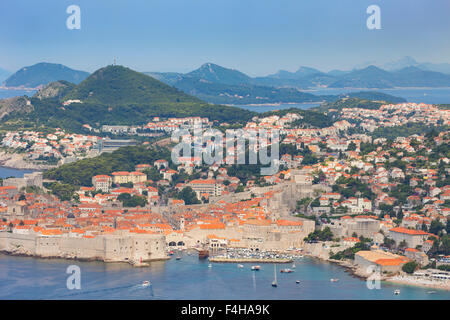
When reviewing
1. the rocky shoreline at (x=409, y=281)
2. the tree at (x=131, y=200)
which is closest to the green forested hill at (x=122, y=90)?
the tree at (x=131, y=200)

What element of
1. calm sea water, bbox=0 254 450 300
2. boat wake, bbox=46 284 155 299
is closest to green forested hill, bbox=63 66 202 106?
calm sea water, bbox=0 254 450 300

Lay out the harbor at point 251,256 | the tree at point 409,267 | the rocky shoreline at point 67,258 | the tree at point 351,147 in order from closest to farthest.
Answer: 1. the tree at point 409,267
2. the rocky shoreline at point 67,258
3. the harbor at point 251,256
4. the tree at point 351,147

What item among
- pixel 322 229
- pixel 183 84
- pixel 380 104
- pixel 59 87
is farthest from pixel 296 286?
pixel 183 84

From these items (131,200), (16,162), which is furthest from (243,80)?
(131,200)

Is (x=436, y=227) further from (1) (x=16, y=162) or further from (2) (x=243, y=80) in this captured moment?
(2) (x=243, y=80)

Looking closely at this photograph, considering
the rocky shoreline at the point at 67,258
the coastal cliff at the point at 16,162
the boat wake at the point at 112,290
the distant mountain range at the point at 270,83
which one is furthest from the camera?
the distant mountain range at the point at 270,83

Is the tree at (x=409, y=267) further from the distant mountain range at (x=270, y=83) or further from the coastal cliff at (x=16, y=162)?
the distant mountain range at (x=270, y=83)

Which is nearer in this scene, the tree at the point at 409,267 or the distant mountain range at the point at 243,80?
the tree at the point at 409,267

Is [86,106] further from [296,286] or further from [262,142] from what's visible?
[296,286]
